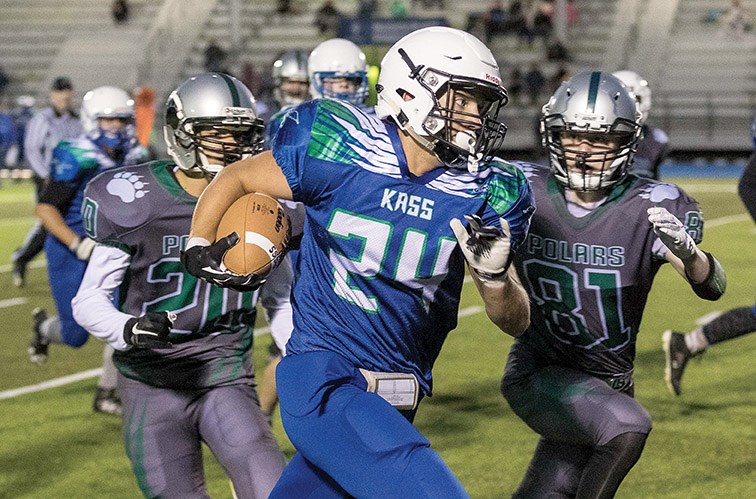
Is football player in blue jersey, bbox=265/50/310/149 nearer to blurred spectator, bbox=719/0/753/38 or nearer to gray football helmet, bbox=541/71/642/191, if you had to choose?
gray football helmet, bbox=541/71/642/191

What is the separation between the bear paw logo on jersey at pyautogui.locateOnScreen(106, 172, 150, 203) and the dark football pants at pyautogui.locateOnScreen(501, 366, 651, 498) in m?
1.41

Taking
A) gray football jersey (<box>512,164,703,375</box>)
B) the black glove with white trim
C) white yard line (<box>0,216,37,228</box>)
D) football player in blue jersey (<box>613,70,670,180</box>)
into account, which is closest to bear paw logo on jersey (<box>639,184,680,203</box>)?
gray football jersey (<box>512,164,703,375</box>)

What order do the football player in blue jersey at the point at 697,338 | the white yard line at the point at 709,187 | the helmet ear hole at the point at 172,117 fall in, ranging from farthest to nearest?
the white yard line at the point at 709,187 < the football player in blue jersey at the point at 697,338 < the helmet ear hole at the point at 172,117

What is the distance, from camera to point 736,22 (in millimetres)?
25609

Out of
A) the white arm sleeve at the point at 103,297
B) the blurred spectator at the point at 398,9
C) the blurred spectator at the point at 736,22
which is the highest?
the white arm sleeve at the point at 103,297

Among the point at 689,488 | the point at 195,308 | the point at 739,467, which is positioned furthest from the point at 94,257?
the point at 739,467

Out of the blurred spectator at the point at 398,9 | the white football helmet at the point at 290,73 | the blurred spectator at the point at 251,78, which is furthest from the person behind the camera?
the blurred spectator at the point at 398,9

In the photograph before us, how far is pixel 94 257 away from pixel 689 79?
22756mm

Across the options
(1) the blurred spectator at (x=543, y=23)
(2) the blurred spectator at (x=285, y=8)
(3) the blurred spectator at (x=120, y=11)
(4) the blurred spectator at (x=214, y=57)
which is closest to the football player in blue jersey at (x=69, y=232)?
(4) the blurred spectator at (x=214, y=57)

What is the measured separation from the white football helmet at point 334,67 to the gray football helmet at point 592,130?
11.3 feet

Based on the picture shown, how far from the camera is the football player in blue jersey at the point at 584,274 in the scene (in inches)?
154

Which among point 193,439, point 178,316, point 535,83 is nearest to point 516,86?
point 535,83

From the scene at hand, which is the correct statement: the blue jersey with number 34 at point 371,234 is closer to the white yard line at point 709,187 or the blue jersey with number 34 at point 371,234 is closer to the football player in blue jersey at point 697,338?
the football player in blue jersey at point 697,338

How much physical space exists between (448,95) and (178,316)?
1249 mm
